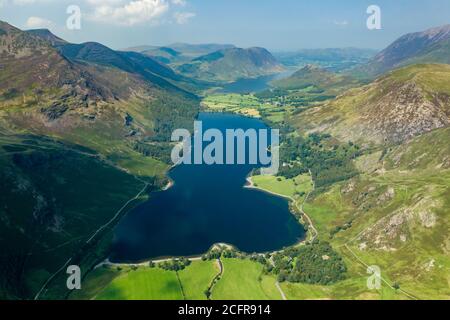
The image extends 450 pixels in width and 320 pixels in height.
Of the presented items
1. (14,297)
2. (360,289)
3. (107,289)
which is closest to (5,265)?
(14,297)
